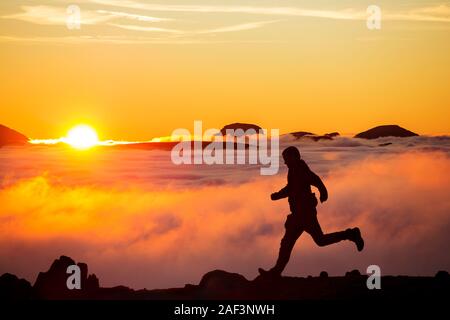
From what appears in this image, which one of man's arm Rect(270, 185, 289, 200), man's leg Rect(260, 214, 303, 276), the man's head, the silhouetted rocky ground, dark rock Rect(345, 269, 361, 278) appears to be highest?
the man's head

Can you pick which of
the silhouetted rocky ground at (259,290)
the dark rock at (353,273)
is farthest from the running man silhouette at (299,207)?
the dark rock at (353,273)

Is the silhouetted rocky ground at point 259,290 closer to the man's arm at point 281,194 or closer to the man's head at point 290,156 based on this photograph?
the man's arm at point 281,194

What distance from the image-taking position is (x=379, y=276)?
55.7 feet

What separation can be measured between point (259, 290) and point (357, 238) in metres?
2.25

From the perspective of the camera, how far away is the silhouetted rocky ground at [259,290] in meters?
16.0

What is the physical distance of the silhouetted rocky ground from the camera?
1597cm

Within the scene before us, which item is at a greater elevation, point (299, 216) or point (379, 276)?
point (299, 216)

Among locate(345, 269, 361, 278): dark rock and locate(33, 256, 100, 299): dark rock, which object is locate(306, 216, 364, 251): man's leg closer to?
locate(345, 269, 361, 278): dark rock

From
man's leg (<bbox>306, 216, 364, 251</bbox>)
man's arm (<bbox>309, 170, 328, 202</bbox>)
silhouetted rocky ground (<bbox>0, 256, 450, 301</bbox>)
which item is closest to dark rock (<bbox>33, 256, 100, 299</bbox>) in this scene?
silhouetted rocky ground (<bbox>0, 256, 450, 301</bbox>)
